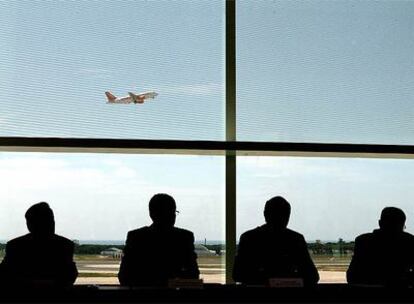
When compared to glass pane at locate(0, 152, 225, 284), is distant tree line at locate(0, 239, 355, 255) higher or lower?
lower

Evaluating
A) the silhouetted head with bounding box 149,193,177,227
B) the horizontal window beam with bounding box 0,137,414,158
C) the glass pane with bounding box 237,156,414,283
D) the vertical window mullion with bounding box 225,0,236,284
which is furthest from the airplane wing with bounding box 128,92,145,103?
the silhouetted head with bounding box 149,193,177,227

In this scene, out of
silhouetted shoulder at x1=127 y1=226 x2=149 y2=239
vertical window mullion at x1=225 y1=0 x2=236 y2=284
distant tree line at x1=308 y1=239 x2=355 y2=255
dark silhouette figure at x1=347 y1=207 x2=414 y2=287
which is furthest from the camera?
distant tree line at x1=308 y1=239 x2=355 y2=255

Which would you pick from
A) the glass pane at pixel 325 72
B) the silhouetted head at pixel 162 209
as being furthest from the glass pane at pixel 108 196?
the silhouetted head at pixel 162 209

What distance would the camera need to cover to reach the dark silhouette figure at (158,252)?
3.71 metres

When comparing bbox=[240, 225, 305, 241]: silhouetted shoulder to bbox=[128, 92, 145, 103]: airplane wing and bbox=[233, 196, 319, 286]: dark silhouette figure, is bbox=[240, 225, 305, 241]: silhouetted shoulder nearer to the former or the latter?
bbox=[233, 196, 319, 286]: dark silhouette figure

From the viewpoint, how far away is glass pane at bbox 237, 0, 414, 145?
17.2ft

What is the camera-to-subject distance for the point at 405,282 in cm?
334

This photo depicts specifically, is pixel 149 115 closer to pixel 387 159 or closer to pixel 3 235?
pixel 3 235

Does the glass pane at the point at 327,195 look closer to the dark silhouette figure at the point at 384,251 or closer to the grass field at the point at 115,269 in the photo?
the grass field at the point at 115,269

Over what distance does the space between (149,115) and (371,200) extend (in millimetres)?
1852

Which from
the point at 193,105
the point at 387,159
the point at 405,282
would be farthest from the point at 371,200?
the point at 405,282

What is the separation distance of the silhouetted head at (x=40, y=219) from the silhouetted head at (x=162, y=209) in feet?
1.78

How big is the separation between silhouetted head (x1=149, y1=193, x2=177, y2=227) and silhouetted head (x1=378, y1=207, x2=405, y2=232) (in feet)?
4.12

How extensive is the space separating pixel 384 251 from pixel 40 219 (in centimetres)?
196
